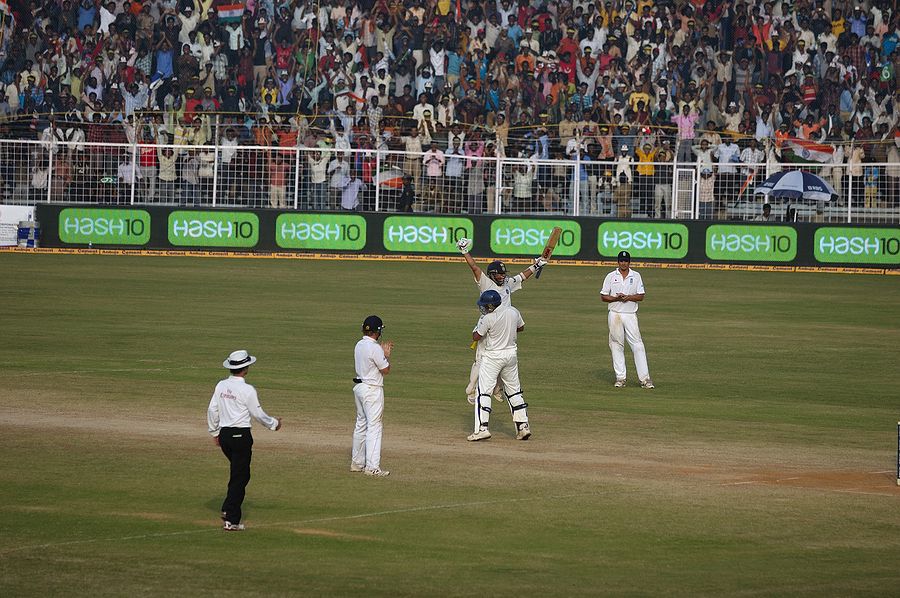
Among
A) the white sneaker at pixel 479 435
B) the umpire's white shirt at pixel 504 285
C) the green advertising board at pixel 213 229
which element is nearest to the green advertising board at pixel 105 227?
the green advertising board at pixel 213 229

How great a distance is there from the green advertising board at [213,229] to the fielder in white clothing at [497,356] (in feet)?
84.9

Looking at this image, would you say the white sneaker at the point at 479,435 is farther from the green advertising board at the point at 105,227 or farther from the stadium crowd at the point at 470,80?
the green advertising board at the point at 105,227

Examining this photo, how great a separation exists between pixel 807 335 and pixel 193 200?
785 inches

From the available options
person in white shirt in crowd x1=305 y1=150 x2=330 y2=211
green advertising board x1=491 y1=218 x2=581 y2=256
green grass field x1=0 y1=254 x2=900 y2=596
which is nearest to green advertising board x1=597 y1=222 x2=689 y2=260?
green advertising board x1=491 y1=218 x2=581 y2=256

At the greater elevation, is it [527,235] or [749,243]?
[527,235]

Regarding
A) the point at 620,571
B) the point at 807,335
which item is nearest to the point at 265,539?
the point at 620,571

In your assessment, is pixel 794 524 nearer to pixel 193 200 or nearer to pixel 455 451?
pixel 455 451

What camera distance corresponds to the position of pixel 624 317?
21000 millimetres

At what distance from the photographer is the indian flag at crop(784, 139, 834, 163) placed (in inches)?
1582

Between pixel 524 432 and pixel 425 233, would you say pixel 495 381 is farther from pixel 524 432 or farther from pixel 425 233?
pixel 425 233

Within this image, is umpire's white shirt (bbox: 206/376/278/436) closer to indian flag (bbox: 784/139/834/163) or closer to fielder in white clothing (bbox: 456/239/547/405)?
fielder in white clothing (bbox: 456/239/547/405)

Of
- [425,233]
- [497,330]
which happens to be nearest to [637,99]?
[425,233]

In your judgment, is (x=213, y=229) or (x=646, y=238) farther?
(x=213, y=229)

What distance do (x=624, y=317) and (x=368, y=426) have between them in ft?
25.7
